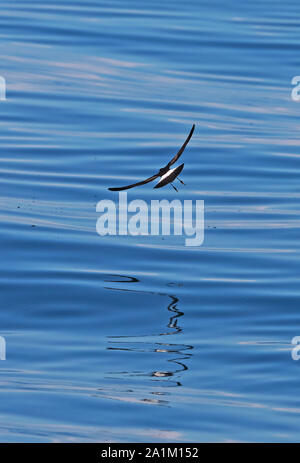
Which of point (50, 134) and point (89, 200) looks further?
point (50, 134)

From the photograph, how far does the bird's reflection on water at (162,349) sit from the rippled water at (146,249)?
14 mm

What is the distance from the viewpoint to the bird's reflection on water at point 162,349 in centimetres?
684

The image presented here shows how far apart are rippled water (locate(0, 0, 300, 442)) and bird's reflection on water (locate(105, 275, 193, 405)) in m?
0.01

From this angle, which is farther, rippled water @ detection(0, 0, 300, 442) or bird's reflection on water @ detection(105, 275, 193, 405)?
bird's reflection on water @ detection(105, 275, 193, 405)

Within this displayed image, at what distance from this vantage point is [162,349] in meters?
7.41

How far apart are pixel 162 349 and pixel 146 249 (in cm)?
229

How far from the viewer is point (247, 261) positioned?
9.41 metres

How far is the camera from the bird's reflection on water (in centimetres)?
684

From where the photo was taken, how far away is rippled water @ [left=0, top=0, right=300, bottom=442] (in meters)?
6.48

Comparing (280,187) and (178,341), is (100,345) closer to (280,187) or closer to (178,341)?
(178,341)

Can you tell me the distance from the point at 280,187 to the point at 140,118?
3.29m

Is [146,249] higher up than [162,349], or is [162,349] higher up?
[146,249]

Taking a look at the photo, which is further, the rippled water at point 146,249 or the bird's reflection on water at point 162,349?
the bird's reflection on water at point 162,349
